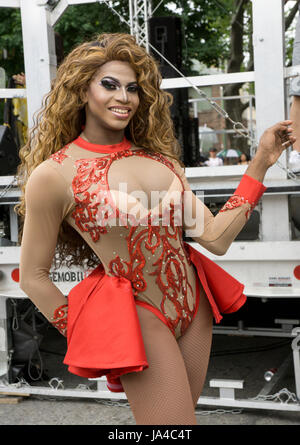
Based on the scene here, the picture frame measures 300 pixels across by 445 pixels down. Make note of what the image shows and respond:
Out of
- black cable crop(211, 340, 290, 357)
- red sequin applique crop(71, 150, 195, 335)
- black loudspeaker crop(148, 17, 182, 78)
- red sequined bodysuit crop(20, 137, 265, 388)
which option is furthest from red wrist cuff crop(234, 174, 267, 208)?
black loudspeaker crop(148, 17, 182, 78)

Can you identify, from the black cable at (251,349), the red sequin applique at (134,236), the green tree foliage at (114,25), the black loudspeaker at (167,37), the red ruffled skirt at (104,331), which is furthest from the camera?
the green tree foliage at (114,25)

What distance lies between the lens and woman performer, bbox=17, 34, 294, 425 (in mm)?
1968

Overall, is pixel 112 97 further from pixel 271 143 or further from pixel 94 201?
pixel 271 143

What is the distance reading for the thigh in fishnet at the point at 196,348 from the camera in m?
2.10

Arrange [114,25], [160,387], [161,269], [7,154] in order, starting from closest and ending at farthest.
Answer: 1. [160,387]
2. [161,269]
3. [7,154]
4. [114,25]

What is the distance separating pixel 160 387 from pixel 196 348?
0.22 meters

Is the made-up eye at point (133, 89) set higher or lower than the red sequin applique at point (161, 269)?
higher

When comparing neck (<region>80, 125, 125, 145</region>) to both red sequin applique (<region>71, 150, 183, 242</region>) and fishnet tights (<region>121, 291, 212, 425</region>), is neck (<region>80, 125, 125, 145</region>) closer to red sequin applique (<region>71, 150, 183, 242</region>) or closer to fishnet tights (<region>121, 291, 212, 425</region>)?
red sequin applique (<region>71, 150, 183, 242</region>)

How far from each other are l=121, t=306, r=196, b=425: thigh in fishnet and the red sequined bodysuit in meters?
0.08

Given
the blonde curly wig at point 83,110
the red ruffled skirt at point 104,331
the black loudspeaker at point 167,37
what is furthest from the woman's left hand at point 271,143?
the black loudspeaker at point 167,37

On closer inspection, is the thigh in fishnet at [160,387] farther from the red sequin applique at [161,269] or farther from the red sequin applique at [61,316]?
the red sequin applique at [61,316]

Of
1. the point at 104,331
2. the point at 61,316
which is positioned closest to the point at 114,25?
the point at 61,316

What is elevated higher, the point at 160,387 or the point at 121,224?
the point at 121,224

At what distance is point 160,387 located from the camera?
1949 millimetres
